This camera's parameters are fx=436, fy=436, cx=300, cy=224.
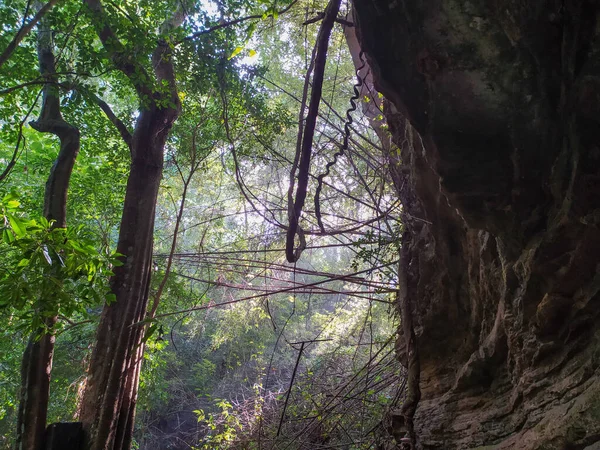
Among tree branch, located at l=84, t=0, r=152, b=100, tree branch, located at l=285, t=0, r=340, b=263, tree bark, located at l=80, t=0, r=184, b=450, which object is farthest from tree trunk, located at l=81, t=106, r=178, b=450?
tree branch, located at l=285, t=0, r=340, b=263

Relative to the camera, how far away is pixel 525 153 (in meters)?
1.80

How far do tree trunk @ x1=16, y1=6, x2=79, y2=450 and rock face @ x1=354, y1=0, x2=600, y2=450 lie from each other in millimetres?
2780

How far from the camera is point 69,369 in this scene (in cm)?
739

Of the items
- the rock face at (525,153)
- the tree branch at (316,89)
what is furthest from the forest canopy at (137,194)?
the rock face at (525,153)

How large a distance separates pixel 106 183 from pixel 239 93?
8.61ft

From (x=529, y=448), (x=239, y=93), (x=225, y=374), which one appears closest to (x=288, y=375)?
(x=225, y=374)

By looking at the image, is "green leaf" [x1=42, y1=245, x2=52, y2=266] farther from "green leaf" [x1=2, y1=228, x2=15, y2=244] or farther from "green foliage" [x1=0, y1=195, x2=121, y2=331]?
"green leaf" [x1=2, y1=228, x2=15, y2=244]

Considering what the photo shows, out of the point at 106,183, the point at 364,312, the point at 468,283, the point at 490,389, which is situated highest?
the point at 106,183

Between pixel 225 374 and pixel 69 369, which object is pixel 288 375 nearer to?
pixel 225 374

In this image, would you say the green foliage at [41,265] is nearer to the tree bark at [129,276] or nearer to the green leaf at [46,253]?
the green leaf at [46,253]

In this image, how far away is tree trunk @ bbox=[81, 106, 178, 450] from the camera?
3.45 m

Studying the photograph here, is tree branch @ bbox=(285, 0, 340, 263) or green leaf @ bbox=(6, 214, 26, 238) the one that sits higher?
tree branch @ bbox=(285, 0, 340, 263)

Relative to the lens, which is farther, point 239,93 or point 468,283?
point 239,93

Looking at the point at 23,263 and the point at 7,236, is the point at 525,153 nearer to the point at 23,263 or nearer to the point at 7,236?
the point at 7,236
